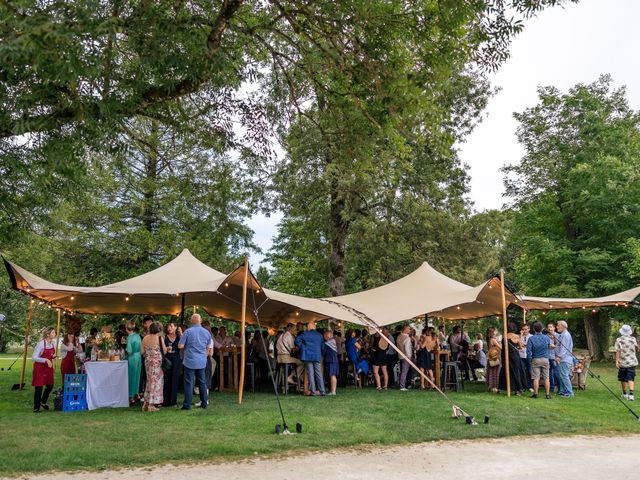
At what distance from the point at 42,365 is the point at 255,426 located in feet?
13.9

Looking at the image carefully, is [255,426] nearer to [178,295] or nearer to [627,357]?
[178,295]

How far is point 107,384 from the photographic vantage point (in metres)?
10.0

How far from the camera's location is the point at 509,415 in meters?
8.89

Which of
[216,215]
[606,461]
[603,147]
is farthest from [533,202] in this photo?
[606,461]

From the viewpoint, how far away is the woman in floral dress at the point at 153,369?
31.1 feet

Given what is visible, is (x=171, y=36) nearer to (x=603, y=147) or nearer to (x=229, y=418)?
(x=229, y=418)

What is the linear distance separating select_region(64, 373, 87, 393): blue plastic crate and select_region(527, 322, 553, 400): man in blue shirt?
8905 millimetres

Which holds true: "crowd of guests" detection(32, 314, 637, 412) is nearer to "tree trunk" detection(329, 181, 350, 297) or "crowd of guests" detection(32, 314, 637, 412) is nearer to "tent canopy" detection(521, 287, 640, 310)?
"tent canopy" detection(521, 287, 640, 310)

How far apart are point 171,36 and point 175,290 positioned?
5.74 m

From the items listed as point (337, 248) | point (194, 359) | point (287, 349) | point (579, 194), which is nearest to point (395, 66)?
point (194, 359)

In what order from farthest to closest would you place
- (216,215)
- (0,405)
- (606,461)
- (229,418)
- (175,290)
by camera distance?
1. (216,215)
2. (175,290)
3. (0,405)
4. (229,418)
5. (606,461)

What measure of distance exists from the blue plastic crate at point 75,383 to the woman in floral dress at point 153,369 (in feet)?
3.80

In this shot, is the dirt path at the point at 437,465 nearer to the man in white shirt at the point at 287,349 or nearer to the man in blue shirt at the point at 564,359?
the man in blue shirt at the point at 564,359

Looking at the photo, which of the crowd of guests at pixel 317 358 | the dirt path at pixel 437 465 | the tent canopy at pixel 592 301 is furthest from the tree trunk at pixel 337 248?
the dirt path at pixel 437 465
